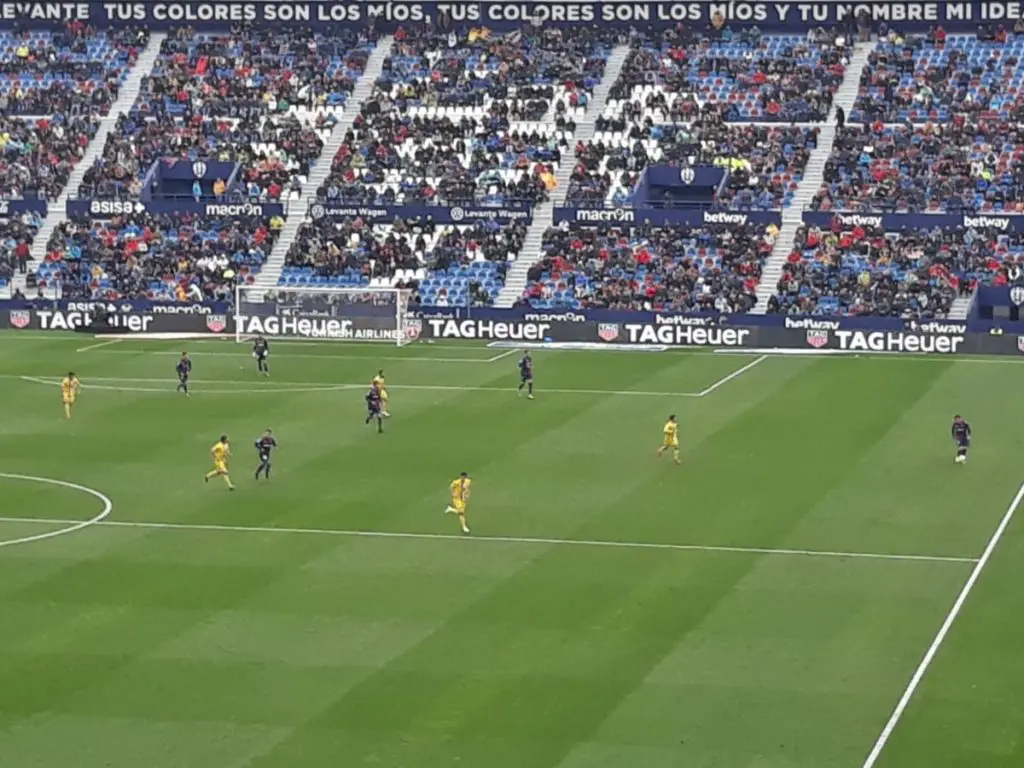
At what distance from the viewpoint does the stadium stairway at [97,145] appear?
3524 inches

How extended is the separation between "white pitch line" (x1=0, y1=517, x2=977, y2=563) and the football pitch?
0.11 metres

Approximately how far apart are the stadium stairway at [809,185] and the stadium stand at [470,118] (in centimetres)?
1075

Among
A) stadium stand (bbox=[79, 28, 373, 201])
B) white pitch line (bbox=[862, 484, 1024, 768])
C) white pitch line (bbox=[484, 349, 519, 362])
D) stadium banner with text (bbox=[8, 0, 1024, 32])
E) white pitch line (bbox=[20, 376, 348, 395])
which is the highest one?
stadium banner with text (bbox=[8, 0, 1024, 32])

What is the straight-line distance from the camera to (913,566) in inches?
1578

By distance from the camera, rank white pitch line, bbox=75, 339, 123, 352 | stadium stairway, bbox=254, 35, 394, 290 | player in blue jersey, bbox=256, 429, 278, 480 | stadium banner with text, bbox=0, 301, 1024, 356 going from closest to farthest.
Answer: player in blue jersey, bbox=256, 429, 278, 480 → stadium banner with text, bbox=0, 301, 1024, 356 → white pitch line, bbox=75, 339, 123, 352 → stadium stairway, bbox=254, 35, 394, 290

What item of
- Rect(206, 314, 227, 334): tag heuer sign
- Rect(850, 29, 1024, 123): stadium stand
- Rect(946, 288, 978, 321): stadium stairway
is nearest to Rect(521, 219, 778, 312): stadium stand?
Rect(946, 288, 978, 321): stadium stairway

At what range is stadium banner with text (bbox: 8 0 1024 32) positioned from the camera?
92.4 metres

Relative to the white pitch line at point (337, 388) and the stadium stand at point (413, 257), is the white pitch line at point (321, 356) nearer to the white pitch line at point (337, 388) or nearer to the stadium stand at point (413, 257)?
the white pitch line at point (337, 388)

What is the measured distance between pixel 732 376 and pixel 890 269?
46.2 ft

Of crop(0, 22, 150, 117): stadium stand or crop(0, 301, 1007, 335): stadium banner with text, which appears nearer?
crop(0, 301, 1007, 335): stadium banner with text

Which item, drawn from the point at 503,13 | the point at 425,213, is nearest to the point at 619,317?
the point at 425,213

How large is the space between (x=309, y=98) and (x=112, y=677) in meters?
65.6

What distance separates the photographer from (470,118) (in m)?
92.4

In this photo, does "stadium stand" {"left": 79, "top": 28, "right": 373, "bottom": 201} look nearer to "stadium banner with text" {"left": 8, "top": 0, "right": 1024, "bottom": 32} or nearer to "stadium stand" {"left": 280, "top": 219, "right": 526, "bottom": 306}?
"stadium banner with text" {"left": 8, "top": 0, "right": 1024, "bottom": 32}
